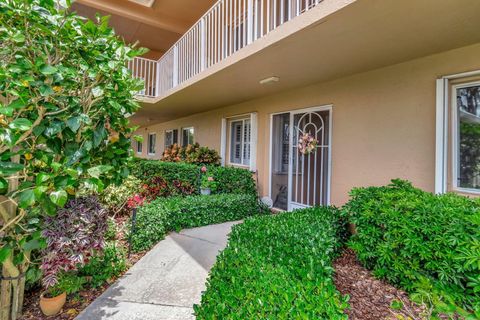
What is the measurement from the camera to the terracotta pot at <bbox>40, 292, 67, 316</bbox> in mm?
2495

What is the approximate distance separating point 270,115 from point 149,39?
7197 millimetres

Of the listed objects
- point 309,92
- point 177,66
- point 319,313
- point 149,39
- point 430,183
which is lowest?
point 319,313

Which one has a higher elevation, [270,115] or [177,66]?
[177,66]

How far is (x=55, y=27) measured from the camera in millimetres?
1984

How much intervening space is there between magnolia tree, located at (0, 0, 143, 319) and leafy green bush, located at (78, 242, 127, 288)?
646mm

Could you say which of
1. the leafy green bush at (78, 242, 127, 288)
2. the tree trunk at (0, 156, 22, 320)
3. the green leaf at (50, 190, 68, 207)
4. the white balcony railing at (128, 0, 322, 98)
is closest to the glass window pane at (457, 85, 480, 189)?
the white balcony railing at (128, 0, 322, 98)

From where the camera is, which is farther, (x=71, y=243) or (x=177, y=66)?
(x=177, y=66)

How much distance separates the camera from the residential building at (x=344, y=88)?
285 centimetres

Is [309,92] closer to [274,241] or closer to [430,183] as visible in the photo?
[430,183]

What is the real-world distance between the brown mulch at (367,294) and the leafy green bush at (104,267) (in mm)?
2768

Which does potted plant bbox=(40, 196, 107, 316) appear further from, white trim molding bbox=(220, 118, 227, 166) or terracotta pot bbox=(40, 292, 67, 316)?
white trim molding bbox=(220, 118, 227, 166)

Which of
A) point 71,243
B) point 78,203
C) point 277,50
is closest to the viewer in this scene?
point 71,243

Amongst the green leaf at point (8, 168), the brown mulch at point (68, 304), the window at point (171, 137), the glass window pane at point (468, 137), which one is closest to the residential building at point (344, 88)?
the glass window pane at point (468, 137)

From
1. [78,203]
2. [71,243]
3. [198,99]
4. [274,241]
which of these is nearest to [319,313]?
[274,241]
